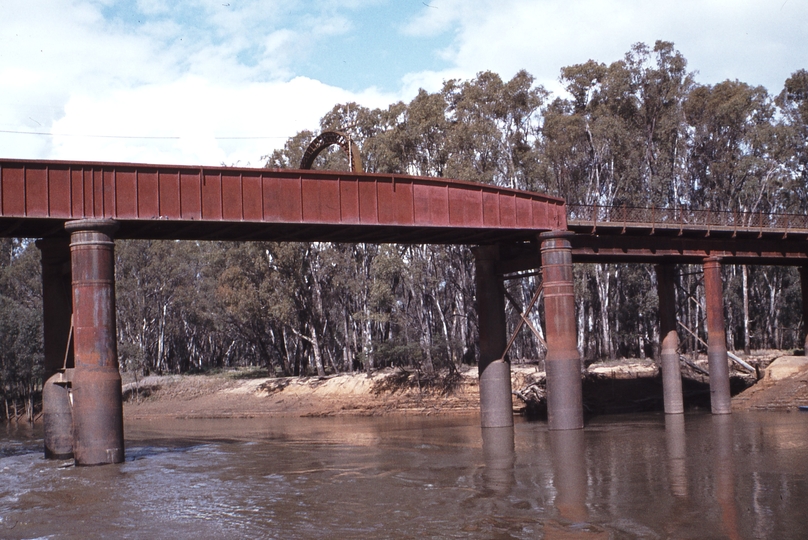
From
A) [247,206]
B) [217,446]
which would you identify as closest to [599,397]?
[217,446]

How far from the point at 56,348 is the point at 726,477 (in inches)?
845

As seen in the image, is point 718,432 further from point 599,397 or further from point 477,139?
point 477,139

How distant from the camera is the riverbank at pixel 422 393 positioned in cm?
4347

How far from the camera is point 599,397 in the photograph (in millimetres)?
46031

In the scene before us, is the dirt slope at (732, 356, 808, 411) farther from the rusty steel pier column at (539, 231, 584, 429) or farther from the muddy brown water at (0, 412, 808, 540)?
the rusty steel pier column at (539, 231, 584, 429)

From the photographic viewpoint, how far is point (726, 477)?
18.9 metres

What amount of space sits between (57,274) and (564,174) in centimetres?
3677

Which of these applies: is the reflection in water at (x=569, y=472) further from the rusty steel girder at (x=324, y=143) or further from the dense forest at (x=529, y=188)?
the dense forest at (x=529, y=188)

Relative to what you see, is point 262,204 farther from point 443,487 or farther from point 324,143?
point 443,487

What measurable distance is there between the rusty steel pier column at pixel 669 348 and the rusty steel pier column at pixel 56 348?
25.7 meters

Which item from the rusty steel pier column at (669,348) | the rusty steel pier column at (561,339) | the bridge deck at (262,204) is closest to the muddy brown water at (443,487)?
the rusty steel pier column at (561,339)

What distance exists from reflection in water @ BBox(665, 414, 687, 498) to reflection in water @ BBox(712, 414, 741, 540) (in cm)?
74

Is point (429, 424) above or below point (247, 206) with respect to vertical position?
below

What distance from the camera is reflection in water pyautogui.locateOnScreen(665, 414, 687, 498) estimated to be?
17881 mm
